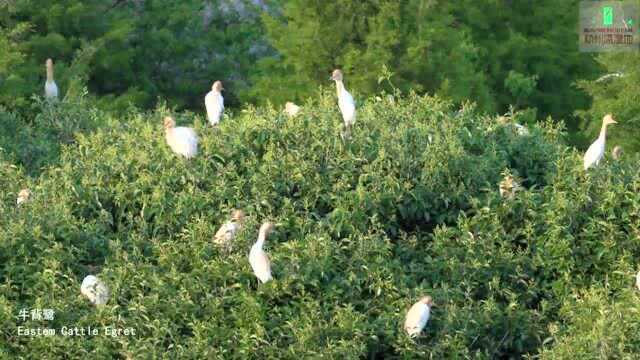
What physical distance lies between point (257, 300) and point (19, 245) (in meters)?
1.50

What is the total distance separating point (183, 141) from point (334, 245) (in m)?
1.38

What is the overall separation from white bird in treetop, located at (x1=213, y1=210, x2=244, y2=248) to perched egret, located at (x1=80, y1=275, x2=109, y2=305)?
721 millimetres

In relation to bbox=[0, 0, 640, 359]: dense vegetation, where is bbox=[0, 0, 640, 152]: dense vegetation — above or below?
above

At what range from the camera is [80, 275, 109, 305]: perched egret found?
924cm

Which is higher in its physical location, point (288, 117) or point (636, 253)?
point (288, 117)

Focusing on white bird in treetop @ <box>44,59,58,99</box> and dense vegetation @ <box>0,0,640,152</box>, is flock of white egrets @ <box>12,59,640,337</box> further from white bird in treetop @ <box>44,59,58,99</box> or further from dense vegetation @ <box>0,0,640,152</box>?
white bird in treetop @ <box>44,59,58,99</box>

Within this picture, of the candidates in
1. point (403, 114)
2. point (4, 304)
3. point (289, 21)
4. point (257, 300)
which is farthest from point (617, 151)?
point (289, 21)

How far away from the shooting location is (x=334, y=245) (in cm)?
943

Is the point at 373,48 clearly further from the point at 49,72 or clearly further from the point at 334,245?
the point at 334,245

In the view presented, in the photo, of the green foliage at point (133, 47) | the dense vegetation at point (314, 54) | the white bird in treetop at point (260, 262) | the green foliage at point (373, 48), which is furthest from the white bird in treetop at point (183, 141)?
the green foliage at point (133, 47)

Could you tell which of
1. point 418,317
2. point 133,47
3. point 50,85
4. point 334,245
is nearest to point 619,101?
point 50,85

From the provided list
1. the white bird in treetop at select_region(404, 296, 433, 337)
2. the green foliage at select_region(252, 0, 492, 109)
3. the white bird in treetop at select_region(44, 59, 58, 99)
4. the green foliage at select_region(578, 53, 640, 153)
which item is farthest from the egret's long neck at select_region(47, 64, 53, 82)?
the white bird in treetop at select_region(404, 296, 433, 337)

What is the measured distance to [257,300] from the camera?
9148mm

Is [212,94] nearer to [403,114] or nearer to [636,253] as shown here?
[403,114]
